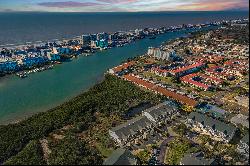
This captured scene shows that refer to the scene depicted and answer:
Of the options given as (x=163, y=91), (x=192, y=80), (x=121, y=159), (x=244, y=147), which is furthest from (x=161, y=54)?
(x=121, y=159)

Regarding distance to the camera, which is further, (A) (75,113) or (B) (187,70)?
(B) (187,70)

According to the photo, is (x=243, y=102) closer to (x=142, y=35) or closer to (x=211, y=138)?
(x=211, y=138)

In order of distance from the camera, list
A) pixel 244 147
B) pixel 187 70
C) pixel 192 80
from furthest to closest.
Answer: pixel 187 70
pixel 192 80
pixel 244 147

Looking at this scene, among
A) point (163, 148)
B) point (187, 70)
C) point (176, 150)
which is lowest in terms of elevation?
point (163, 148)

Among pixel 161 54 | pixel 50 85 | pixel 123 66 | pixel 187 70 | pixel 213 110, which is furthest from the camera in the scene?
pixel 161 54

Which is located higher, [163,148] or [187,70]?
[187,70]

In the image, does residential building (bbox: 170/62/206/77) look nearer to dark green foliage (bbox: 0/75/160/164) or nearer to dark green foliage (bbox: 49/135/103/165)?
dark green foliage (bbox: 0/75/160/164)

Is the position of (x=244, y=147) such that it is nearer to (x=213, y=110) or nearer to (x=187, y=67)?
(x=213, y=110)
